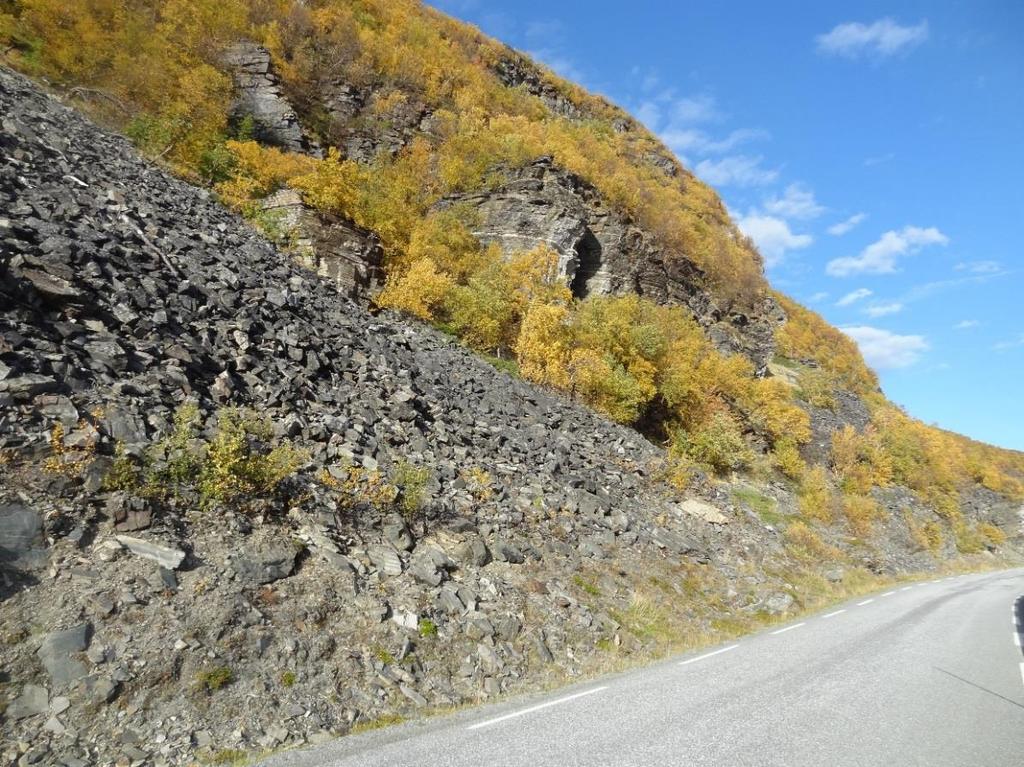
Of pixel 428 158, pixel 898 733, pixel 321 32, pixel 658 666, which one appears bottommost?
pixel 658 666

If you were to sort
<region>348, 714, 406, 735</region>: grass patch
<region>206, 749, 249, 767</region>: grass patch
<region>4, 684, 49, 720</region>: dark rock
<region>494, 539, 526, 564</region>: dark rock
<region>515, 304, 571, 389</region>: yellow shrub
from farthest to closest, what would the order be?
<region>515, 304, 571, 389</region>: yellow shrub < <region>494, 539, 526, 564</region>: dark rock < <region>348, 714, 406, 735</region>: grass patch < <region>206, 749, 249, 767</region>: grass patch < <region>4, 684, 49, 720</region>: dark rock

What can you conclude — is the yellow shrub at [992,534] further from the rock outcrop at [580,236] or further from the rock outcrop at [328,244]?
the rock outcrop at [328,244]

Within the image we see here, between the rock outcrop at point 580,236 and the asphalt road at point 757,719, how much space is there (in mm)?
29457

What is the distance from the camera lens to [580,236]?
38.2m

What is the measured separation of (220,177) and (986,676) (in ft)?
114

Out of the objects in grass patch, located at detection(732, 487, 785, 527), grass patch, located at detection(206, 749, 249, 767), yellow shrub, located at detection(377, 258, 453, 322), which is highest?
yellow shrub, located at detection(377, 258, 453, 322)

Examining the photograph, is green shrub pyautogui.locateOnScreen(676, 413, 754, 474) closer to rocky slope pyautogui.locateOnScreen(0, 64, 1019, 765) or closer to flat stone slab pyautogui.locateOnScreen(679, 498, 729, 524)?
flat stone slab pyautogui.locateOnScreen(679, 498, 729, 524)

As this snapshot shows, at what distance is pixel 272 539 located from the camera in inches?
361

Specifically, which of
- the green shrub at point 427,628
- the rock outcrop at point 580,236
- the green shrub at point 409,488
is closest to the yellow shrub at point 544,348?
the rock outcrop at point 580,236

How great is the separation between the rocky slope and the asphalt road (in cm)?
113

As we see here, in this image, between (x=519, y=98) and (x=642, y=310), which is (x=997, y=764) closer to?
(x=642, y=310)

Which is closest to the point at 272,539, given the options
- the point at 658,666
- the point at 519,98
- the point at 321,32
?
the point at 658,666

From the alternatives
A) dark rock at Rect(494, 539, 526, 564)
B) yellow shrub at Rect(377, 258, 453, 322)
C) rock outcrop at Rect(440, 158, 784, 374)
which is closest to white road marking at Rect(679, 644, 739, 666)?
dark rock at Rect(494, 539, 526, 564)

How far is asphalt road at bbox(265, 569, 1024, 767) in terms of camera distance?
238 inches
